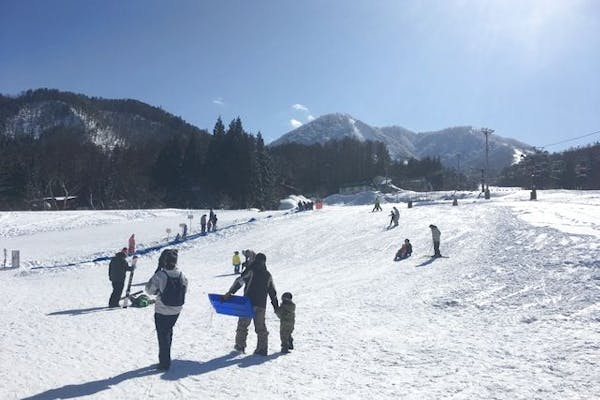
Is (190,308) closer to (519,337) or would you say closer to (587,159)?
(519,337)

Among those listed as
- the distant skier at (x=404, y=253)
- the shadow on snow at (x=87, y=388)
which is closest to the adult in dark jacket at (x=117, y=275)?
the shadow on snow at (x=87, y=388)

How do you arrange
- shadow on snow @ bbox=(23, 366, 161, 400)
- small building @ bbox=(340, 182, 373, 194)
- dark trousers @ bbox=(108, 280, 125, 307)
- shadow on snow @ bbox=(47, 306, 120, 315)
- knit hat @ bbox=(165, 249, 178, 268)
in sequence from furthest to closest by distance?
small building @ bbox=(340, 182, 373, 194), dark trousers @ bbox=(108, 280, 125, 307), shadow on snow @ bbox=(47, 306, 120, 315), knit hat @ bbox=(165, 249, 178, 268), shadow on snow @ bbox=(23, 366, 161, 400)

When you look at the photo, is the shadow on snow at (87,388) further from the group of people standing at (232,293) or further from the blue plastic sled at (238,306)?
the blue plastic sled at (238,306)

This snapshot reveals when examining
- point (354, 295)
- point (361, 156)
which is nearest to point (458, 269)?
point (354, 295)

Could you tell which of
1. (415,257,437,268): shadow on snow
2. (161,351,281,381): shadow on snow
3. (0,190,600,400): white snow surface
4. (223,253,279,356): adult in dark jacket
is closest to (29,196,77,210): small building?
(0,190,600,400): white snow surface

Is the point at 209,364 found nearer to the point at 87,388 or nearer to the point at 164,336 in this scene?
the point at 164,336

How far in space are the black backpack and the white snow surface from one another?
1049 mm

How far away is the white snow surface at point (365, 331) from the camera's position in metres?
6.45

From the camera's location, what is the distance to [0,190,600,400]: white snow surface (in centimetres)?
645

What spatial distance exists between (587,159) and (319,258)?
97.5 m

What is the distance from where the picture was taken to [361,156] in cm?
13950

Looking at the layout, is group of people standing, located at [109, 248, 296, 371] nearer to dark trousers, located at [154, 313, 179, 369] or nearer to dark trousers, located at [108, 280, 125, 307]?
dark trousers, located at [154, 313, 179, 369]

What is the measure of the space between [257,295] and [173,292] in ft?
5.07

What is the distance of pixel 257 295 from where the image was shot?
8.05 m
